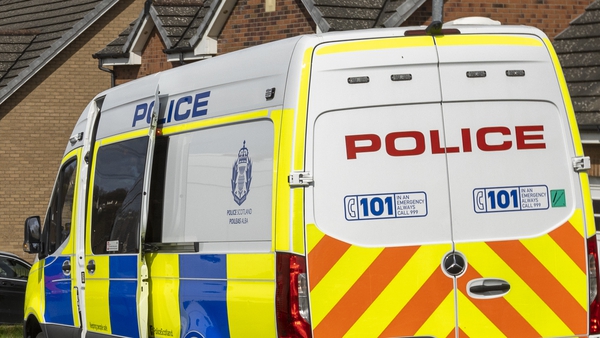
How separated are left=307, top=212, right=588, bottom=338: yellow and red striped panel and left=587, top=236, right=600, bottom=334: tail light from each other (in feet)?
0.16

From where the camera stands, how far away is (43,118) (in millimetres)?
26188

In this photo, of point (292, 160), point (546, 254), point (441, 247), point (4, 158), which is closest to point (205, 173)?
point (292, 160)

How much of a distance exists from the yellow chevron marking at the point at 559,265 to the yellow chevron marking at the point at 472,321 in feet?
1.48

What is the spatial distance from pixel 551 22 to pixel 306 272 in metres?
11.5

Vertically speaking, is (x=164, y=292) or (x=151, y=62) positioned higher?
(x=151, y=62)

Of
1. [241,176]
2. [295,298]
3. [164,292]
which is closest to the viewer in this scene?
[295,298]

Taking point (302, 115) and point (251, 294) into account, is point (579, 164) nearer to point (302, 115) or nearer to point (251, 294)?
point (302, 115)

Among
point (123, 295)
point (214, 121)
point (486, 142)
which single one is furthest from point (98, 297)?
point (486, 142)

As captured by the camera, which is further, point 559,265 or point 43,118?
point 43,118

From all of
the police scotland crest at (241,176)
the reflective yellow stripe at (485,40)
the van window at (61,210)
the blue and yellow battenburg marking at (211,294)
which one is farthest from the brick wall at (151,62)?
the reflective yellow stripe at (485,40)

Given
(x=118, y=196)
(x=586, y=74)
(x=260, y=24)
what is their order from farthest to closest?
(x=260, y=24) → (x=586, y=74) → (x=118, y=196)

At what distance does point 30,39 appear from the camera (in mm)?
27219

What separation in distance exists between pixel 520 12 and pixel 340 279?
1120 cm

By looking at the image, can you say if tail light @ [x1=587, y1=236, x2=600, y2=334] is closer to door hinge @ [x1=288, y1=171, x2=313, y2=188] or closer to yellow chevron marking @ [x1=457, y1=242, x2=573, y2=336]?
yellow chevron marking @ [x1=457, y1=242, x2=573, y2=336]
